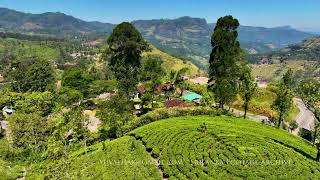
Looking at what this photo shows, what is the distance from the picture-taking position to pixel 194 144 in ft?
192

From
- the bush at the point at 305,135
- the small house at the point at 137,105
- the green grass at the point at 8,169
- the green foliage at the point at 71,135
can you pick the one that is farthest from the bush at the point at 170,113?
the green grass at the point at 8,169

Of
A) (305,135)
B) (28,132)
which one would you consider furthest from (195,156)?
(305,135)

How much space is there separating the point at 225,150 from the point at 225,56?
36.5 metres

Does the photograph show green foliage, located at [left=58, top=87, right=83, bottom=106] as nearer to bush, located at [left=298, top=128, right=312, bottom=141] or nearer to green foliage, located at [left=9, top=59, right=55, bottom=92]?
green foliage, located at [left=9, top=59, right=55, bottom=92]

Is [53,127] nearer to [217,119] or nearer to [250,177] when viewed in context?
[217,119]

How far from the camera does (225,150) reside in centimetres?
5662

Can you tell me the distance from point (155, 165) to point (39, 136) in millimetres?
31085

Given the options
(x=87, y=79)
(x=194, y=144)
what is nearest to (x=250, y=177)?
(x=194, y=144)

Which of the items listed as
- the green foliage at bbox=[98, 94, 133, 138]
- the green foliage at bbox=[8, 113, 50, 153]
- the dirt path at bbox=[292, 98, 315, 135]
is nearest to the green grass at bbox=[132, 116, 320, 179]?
the green foliage at bbox=[98, 94, 133, 138]

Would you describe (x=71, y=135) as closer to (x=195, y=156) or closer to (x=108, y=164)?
(x=108, y=164)

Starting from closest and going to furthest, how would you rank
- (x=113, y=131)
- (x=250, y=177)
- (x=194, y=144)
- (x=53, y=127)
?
(x=250, y=177) → (x=194, y=144) → (x=113, y=131) → (x=53, y=127)

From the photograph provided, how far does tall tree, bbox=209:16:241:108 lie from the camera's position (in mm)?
86850

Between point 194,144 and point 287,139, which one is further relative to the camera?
point 287,139

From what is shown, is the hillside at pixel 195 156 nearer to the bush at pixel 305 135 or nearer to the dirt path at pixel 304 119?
the bush at pixel 305 135
